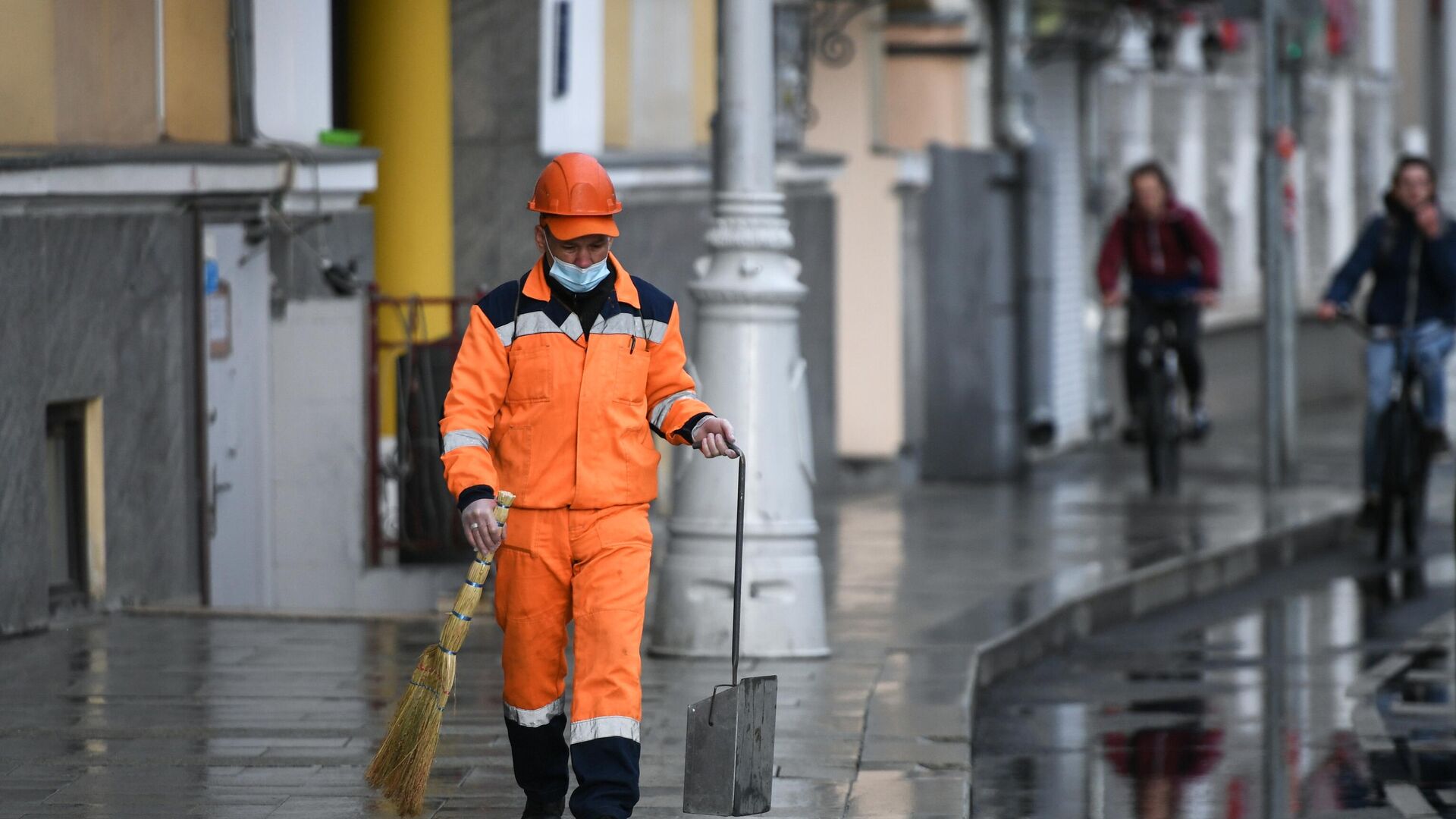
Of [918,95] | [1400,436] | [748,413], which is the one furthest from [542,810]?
[918,95]

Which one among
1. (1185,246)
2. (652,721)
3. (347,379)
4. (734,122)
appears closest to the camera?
(652,721)

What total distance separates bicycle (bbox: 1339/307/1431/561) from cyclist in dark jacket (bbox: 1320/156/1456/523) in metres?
0.02

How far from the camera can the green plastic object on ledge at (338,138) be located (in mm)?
11328

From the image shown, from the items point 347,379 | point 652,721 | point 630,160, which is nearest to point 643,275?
point 630,160

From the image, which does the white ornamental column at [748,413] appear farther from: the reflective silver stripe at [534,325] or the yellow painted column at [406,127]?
the yellow painted column at [406,127]

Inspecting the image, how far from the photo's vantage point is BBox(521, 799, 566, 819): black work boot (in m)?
6.37

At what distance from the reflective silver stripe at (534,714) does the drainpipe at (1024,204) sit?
11320 millimetres

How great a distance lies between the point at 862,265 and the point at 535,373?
11.1m

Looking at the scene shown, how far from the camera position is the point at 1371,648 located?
10.4m

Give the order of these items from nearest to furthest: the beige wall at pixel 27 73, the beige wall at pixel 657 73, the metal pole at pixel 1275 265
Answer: the beige wall at pixel 27 73
the beige wall at pixel 657 73
the metal pole at pixel 1275 265

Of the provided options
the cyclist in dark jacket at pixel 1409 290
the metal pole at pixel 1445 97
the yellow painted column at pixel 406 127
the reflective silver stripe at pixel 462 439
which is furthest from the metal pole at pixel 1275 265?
the reflective silver stripe at pixel 462 439

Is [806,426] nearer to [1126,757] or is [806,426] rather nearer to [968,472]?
[1126,757]

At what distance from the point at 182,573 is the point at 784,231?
2.98 meters

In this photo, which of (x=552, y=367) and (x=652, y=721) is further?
(x=652, y=721)
